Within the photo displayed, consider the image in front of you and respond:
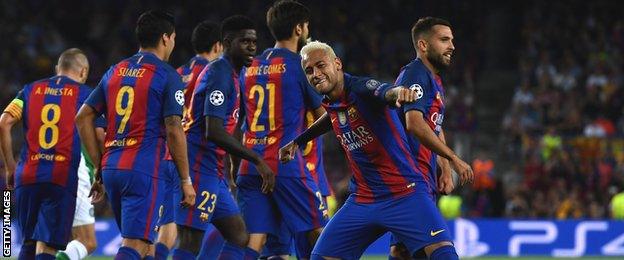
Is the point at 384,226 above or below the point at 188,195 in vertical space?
below

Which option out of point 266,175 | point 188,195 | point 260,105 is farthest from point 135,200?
point 260,105

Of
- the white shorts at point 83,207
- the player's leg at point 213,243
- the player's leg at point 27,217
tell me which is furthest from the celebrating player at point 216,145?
the white shorts at point 83,207

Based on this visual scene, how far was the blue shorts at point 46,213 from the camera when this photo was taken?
9.75m

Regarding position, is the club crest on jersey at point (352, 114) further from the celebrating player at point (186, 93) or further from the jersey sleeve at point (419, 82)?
the celebrating player at point (186, 93)

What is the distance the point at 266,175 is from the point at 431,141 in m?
1.61

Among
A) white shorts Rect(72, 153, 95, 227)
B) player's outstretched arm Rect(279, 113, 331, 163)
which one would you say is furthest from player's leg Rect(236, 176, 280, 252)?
white shorts Rect(72, 153, 95, 227)

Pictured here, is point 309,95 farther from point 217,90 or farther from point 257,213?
point 257,213

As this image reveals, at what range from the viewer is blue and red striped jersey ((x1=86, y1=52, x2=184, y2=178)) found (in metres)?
8.27

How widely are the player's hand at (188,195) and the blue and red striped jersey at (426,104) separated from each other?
5.16 ft

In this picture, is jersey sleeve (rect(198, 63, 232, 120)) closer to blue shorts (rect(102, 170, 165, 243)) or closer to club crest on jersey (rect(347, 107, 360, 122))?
blue shorts (rect(102, 170, 165, 243))

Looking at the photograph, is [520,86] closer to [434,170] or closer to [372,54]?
[372,54]

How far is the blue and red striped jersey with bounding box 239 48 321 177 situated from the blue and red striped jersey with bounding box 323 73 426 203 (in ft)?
4.77

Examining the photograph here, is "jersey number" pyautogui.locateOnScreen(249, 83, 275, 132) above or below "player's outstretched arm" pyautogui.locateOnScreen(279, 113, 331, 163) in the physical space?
above

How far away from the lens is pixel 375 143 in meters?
7.66
